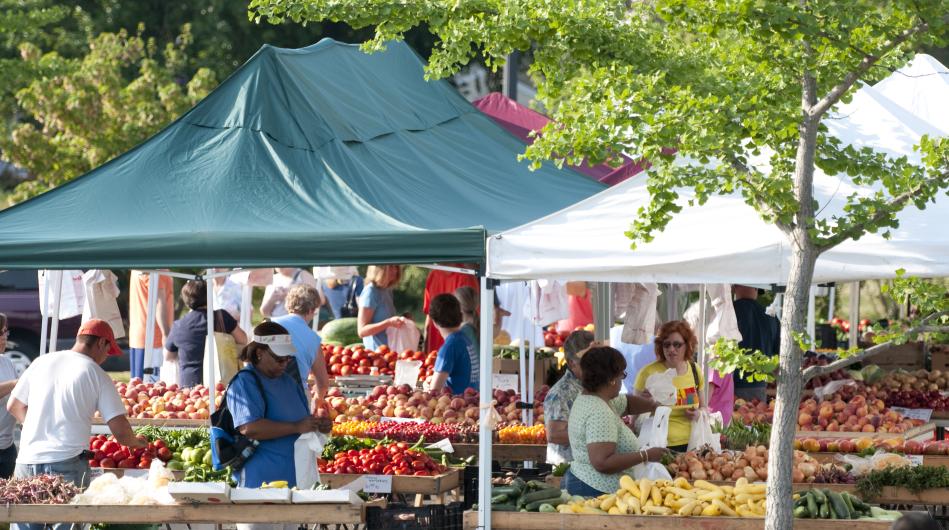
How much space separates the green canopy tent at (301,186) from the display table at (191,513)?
1.29m

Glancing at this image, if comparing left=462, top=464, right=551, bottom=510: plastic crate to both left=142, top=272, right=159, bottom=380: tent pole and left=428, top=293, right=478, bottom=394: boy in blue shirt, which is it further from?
left=142, top=272, right=159, bottom=380: tent pole

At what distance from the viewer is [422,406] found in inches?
421

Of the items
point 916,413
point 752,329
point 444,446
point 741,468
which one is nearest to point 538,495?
point 741,468

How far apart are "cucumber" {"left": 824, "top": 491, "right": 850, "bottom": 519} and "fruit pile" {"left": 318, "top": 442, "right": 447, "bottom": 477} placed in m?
2.45

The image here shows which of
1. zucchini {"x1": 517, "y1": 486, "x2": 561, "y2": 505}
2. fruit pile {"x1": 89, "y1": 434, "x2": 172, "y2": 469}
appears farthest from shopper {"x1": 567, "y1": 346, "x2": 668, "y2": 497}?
fruit pile {"x1": 89, "y1": 434, "x2": 172, "y2": 469}

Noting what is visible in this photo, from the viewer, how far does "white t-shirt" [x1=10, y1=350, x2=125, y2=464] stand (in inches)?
308

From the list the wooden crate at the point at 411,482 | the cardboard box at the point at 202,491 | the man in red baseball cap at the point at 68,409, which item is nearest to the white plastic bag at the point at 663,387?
the wooden crate at the point at 411,482

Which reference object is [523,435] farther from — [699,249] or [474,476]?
[699,249]

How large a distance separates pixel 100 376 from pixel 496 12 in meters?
3.10

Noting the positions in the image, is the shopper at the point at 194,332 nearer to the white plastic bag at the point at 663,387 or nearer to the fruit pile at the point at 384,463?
the fruit pile at the point at 384,463

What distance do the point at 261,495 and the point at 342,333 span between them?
905 cm

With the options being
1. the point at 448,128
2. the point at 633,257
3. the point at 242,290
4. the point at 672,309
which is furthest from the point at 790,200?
the point at 242,290

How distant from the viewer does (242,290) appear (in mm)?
15703

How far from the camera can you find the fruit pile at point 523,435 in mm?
9875
